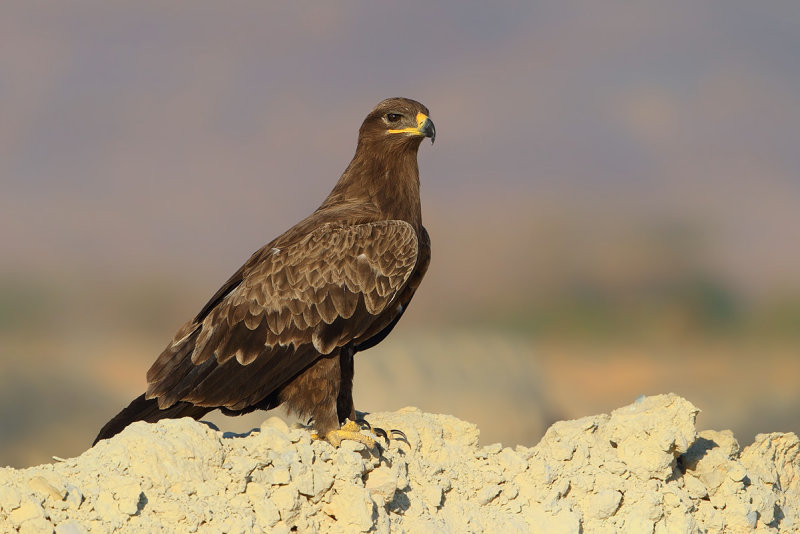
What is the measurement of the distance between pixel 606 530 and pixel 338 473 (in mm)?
2828

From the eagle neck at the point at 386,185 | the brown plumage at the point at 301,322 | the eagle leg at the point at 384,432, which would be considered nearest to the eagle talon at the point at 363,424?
the eagle leg at the point at 384,432

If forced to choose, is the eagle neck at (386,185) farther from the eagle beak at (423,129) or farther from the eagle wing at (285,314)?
the eagle wing at (285,314)

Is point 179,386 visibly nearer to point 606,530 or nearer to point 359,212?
point 359,212

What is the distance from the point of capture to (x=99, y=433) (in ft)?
31.4

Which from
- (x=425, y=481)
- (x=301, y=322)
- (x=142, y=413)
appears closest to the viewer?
(x=425, y=481)

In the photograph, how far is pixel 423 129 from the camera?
10.9 m

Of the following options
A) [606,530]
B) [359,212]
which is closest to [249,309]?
[359,212]

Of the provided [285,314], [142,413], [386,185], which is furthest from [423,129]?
[142,413]

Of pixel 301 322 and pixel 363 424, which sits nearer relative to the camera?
pixel 301 322

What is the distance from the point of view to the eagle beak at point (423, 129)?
1088 cm

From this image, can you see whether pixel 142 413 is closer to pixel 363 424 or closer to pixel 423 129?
pixel 363 424

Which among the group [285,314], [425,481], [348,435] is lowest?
A: [425,481]

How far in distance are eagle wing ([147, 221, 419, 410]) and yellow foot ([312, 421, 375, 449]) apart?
0.69 meters

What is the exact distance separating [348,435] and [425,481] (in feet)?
2.78
